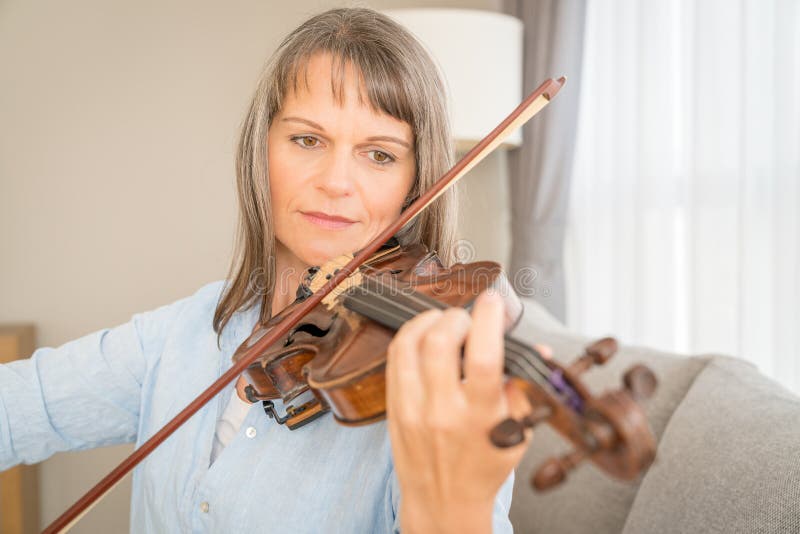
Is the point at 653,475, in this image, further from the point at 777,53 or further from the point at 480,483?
the point at 777,53

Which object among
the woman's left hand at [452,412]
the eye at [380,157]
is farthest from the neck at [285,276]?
the woman's left hand at [452,412]

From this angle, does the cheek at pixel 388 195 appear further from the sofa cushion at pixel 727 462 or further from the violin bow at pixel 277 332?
the sofa cushion at pixel 727 462

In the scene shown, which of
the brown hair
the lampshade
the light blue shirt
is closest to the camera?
the light blue shirt

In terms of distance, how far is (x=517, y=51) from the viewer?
2219 millimetres

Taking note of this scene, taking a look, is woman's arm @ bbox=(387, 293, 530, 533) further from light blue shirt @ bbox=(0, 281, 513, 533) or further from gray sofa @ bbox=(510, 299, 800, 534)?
gray sofa @ bbox=(510, 299, 800, 534)

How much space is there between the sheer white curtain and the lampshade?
306 mm

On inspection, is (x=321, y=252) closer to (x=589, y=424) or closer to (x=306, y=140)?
(x=306, y=140)

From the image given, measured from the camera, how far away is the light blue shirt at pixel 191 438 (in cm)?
87

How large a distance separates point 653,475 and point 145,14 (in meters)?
2.35

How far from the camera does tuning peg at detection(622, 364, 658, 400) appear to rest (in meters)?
0.47

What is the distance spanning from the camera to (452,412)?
1.76ft

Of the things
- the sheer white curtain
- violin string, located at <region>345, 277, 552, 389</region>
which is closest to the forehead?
violin string, located at <region>345, 277, 552, 389</region>

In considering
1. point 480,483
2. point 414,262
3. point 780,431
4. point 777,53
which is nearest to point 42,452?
point 414,262

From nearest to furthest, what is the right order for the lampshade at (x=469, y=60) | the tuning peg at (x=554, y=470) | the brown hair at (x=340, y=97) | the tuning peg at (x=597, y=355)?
the tuning peg at (x=554, y=470) → the tuning peg at (x=597, y=355) → the brown hair at (x=340, y=97) → the lampshade at (x=469, y=60)
